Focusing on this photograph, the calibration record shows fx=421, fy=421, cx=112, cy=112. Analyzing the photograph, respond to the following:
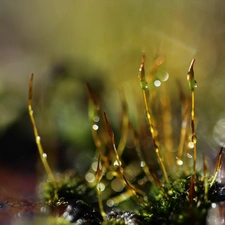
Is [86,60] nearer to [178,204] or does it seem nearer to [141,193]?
[141,193]

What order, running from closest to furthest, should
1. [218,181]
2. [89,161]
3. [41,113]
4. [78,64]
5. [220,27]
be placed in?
[218,181] < [89,161] < [41,113] < [78,64] < [220,27]

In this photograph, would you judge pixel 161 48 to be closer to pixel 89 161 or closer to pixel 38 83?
pixel 38 83

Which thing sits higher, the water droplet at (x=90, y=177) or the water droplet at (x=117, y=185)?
the water droplet at (x=90, y=177)

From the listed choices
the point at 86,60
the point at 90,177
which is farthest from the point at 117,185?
the point at 86,60

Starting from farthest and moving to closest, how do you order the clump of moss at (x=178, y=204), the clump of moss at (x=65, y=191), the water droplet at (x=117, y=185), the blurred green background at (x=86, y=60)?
1. the blurred green background at (x=86, y=60)
2. the water droplet at (x=117, y=185)
3. the clump of moss at (x=65, y=191)
4. the clump of moss at (x=178, y=204)

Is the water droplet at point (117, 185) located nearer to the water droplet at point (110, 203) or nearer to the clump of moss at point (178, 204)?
the water droplet at point (110, 203)

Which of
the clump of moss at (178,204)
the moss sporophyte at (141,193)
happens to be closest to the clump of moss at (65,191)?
the moss sporophyte at (141,193)

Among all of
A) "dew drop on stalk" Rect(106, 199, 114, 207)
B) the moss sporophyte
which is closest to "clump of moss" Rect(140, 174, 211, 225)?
the moss sporophyte

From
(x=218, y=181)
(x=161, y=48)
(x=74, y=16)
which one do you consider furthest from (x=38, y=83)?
(x=74, y=16)
